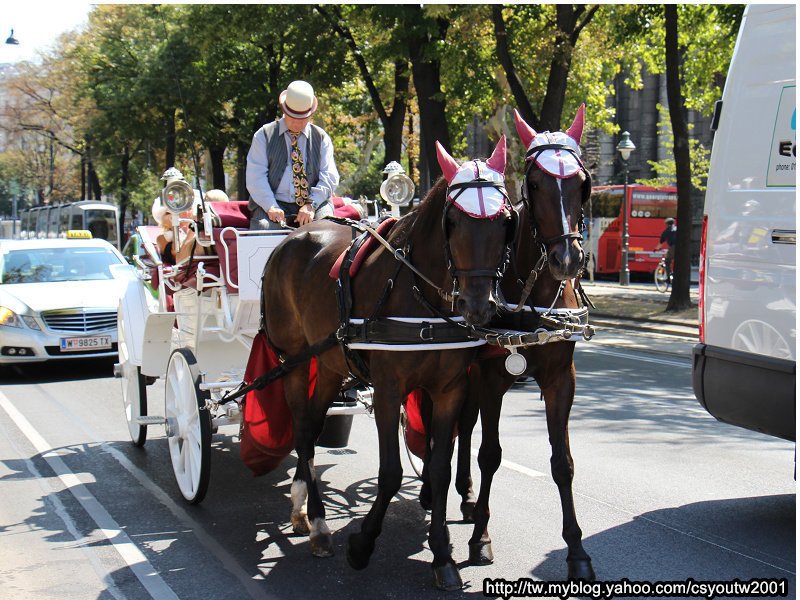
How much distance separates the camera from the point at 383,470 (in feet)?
15.8

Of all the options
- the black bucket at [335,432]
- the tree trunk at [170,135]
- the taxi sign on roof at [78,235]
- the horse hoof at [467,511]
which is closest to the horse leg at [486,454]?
the horse hoof at [467,511]

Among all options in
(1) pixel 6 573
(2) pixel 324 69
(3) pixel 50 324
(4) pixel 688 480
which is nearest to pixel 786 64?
(4) pixel 688 480

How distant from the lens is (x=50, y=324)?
473 inches

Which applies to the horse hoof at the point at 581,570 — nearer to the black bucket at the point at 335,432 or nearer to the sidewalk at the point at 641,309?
the black bucket at the point at 335,432

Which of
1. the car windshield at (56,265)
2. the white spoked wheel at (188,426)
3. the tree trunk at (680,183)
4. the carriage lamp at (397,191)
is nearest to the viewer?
the white spoked wheel at (188,426)

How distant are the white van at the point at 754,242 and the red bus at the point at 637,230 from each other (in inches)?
1178

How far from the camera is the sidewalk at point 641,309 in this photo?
18188 mm

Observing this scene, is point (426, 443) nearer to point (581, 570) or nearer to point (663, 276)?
point (581, 570)

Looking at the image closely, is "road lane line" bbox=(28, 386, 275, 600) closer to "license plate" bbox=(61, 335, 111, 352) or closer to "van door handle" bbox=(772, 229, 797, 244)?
"license plate" bbox=(61, 335, 111, 352)

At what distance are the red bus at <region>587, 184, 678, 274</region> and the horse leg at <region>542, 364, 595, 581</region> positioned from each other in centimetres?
3075

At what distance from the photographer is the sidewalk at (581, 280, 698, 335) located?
716 inches

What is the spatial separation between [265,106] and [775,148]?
88.8ft

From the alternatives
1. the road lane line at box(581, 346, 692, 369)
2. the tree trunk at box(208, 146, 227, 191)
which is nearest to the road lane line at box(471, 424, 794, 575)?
the road lane line at box(581, 346, 692, 369)

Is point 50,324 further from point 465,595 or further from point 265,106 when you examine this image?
point 265,106
